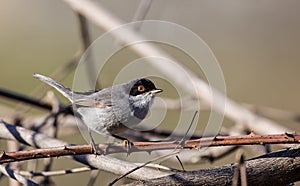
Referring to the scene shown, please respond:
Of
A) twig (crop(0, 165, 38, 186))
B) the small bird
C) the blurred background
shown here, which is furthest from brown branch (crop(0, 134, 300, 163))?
the blurred background

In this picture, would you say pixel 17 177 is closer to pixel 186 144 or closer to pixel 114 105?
pixel 186 144

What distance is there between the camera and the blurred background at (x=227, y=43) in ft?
37.0

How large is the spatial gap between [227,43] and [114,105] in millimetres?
11703

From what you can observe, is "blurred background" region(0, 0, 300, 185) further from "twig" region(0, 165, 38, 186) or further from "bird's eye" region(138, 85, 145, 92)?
"twig" region(0, 165, 38, 186)

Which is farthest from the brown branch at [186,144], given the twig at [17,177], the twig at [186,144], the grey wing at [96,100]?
the grey wing at [96,100]

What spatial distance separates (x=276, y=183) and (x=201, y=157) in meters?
1.09

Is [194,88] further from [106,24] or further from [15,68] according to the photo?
[15,68]

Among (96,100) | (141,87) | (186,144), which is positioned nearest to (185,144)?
(186,144)

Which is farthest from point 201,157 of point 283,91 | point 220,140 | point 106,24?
point 283,91

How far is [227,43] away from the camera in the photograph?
46.7 ft

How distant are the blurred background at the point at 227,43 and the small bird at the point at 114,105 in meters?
7.43

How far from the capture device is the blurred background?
444 inches

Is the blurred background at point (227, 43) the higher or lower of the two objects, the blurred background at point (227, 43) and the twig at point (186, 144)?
the higher

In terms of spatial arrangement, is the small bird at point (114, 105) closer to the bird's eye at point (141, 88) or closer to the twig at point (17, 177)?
the bird's eye at point (141, 88)
